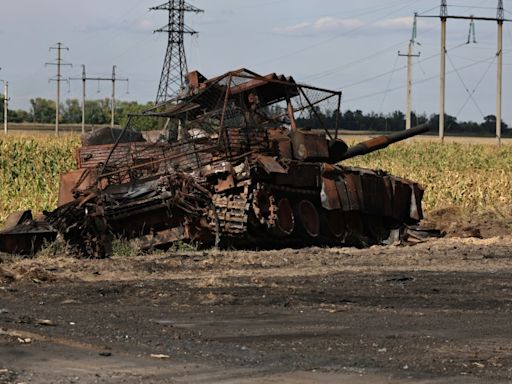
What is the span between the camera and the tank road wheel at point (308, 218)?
1573 centimetres

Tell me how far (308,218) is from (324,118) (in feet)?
8.73

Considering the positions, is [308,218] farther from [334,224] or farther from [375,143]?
[375,143]

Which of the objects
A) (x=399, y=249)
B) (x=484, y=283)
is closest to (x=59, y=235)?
(x=399, y=249)

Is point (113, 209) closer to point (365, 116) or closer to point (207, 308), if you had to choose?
point (207, 308)

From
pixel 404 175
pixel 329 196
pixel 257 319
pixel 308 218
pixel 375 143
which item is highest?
pixel 375 143

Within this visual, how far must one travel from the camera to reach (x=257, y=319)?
8547 mm

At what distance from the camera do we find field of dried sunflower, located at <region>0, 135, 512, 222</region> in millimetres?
22469

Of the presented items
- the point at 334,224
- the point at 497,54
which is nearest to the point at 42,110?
the point at 497,54

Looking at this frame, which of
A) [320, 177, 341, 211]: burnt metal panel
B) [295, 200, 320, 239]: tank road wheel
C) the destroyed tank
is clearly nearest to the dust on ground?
the destroyed tank

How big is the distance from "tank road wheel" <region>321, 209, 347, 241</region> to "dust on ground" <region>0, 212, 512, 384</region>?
249cm

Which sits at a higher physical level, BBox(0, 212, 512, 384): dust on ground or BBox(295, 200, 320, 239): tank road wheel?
BBox(295, 200, 320, 239): tank road wheel

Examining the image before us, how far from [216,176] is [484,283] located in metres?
5.14

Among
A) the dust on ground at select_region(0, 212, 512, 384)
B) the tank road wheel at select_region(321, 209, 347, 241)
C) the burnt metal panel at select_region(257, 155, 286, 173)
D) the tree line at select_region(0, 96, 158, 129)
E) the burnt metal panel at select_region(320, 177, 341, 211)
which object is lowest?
the dust on ground at select_region(0, 212, 512, 384)

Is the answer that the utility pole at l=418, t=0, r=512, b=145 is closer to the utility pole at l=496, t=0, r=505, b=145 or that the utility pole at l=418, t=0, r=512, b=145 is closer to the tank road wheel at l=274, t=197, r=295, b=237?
the utility pole at l=496, t=0, r=505, b=145
